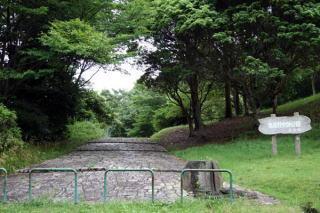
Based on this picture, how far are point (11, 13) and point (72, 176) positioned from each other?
10067mm

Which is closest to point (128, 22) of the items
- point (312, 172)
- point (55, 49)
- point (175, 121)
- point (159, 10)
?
point (159, 10)

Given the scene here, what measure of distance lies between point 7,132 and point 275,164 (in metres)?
8.91

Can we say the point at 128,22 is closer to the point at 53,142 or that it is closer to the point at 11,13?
the point at 11,13

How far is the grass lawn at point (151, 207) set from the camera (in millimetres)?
8602

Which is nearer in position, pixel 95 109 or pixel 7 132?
pixel 7 132

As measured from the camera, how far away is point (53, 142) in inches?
914

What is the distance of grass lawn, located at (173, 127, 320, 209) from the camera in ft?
35.8

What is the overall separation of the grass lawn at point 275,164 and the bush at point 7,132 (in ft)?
21.6

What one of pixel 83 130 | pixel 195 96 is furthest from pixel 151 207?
pixel 83 130

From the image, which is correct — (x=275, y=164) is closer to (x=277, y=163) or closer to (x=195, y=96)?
(x=277, y=163)

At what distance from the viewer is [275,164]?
14.9 m

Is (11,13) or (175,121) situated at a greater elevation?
(11,13)

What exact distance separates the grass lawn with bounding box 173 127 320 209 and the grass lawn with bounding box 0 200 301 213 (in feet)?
3.92

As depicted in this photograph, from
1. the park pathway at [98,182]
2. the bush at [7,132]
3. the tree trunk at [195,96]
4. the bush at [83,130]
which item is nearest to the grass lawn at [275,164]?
the park pathway at [98,182]
